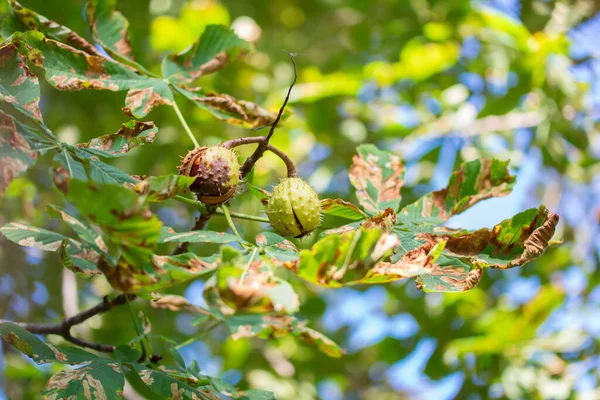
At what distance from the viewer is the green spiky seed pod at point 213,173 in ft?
5.62

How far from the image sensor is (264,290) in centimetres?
112

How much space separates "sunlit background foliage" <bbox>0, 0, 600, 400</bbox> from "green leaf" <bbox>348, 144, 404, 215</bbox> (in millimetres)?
1687

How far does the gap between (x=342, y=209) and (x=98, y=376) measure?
83 cm

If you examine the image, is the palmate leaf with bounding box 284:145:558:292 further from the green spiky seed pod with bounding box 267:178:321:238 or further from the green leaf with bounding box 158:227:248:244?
Answer: the green leaf with bounding box 158:227:248:244

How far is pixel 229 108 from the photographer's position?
207 centimetres

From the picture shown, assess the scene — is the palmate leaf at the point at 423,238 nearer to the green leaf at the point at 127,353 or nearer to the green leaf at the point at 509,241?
the green leaf at the point at 509,241

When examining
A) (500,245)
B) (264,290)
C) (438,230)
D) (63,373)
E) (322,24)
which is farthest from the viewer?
(322,24)

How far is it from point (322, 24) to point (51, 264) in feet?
9.23

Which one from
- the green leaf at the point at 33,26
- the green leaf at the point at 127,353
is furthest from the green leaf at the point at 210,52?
the green leaf at the point at 127,353

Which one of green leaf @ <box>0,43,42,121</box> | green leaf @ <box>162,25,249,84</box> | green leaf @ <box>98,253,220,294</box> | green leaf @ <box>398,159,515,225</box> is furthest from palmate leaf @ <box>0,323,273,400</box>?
green leaf @ <box>162,25,249,84</box>

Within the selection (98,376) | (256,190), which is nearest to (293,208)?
(256,190)

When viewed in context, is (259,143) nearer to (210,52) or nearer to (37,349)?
(210,52)

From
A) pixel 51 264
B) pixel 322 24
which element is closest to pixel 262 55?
pixel 322 24

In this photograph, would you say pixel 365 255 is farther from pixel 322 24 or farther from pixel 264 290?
pixel 322 24
